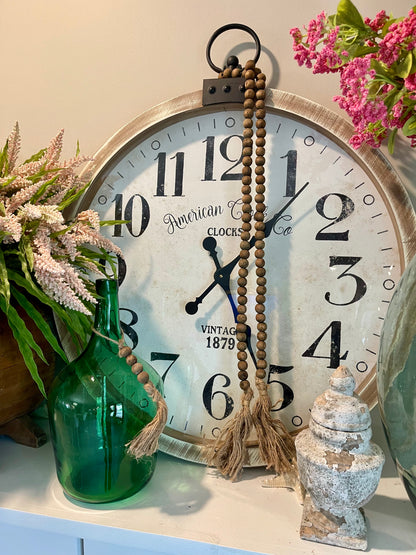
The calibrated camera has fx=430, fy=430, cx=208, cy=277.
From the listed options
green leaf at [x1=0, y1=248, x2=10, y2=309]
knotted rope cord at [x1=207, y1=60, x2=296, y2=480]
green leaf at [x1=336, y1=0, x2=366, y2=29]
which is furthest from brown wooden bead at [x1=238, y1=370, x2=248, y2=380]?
green leaf at [x1=336, y1=0, x2=366, y2=29]

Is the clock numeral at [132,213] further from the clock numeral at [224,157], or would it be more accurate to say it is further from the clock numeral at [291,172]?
the clock numeral at [291,172]

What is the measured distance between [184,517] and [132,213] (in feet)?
1.62

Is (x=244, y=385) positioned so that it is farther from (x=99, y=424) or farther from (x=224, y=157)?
(x=224, y=157)

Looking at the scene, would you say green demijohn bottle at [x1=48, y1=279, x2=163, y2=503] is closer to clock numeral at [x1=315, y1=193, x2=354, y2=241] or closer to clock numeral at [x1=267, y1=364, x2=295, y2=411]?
clock numeral at [x1=267, y1=364, x2=295, y2=411]

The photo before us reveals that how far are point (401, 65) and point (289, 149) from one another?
0.23m

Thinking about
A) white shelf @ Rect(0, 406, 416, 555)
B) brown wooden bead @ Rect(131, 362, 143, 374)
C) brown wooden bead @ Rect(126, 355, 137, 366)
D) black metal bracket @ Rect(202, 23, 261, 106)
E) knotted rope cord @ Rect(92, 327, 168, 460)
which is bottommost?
white shelf @ Rect(0, 406, 416, 555)

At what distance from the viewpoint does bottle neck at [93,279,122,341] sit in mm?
644

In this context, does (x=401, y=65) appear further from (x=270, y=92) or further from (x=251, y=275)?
(x=251, y=275)

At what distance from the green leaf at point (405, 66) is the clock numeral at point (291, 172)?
0.22m

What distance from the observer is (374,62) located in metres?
0.50

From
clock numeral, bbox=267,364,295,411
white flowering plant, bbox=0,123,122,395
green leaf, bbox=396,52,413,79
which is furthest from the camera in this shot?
clock numeral, bbox=267,364,295,411

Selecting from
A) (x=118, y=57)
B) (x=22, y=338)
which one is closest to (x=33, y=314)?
(x=22, y=338)

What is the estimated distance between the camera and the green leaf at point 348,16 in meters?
0.51

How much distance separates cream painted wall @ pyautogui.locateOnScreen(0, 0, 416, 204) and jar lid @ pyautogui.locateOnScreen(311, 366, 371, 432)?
0.37 m
